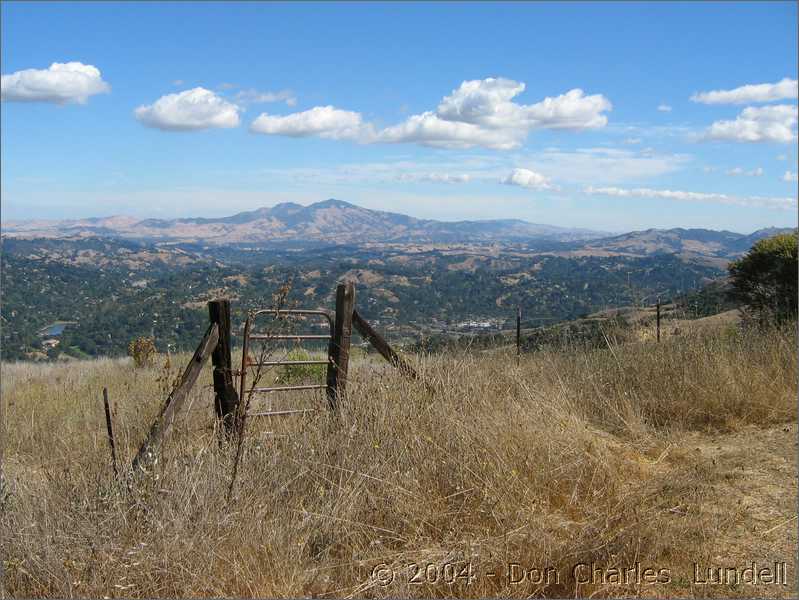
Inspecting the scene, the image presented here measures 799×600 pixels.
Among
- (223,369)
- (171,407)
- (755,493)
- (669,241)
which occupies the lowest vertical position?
(755,493)

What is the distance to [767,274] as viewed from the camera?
14.0m

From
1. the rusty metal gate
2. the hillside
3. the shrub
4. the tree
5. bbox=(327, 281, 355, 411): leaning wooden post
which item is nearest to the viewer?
the rusty metal gate

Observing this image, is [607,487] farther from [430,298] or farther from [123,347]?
[430,298]

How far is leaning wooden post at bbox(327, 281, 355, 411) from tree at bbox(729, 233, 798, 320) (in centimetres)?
936

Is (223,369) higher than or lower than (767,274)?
lower

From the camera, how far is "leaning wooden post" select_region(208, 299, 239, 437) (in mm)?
5543

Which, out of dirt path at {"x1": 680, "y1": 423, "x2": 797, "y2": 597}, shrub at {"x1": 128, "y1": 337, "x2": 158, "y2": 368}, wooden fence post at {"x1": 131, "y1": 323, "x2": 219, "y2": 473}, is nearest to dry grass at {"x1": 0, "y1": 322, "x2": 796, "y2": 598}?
dirt path at {"x1": 680, "y1": 423, "x2": 797, "y2": 597}

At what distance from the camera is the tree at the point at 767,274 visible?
1327 cm

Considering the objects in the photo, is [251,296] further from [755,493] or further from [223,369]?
[755,493]

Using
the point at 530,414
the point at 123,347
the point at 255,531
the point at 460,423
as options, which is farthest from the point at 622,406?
the point at 123,347

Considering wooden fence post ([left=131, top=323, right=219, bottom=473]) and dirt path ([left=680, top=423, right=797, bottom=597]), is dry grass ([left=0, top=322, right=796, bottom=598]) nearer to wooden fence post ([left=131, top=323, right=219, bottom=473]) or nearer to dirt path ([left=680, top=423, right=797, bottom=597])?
dirt path ([left=680, top=423, right=797, bottom=597])

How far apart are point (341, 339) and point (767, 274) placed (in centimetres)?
1079

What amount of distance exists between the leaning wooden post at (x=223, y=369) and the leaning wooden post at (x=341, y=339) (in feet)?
3.02

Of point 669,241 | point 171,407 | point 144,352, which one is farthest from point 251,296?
point 669,241
